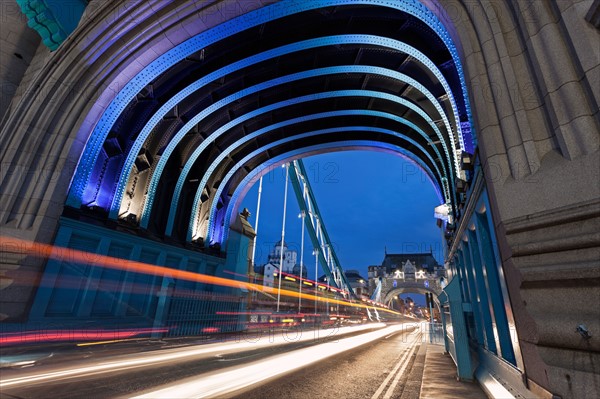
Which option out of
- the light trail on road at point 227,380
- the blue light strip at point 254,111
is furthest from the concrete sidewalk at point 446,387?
the blue light strip at point 254,111

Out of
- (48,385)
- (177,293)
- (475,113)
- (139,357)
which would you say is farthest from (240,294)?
(475,113)

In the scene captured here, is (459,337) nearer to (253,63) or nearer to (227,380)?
(227,380)

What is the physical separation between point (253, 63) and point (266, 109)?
270 cm

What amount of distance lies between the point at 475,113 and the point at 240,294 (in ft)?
45.8

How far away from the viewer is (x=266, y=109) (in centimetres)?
1228

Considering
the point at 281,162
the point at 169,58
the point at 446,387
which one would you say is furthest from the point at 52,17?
the point at 446,387

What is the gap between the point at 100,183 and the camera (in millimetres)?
9617

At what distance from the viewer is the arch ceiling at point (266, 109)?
812 centimetres

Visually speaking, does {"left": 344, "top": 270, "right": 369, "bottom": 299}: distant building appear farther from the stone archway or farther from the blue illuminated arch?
the stone archway

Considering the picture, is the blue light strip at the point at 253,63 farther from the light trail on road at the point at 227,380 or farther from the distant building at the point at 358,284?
the distant building at the point at 358,284

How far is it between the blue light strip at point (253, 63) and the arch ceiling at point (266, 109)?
4 cm

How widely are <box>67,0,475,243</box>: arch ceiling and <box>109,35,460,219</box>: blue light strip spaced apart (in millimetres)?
36

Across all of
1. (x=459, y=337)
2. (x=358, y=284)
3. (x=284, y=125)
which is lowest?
(x=459, y=337)

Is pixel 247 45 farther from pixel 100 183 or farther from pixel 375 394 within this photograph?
pixel 375 394
